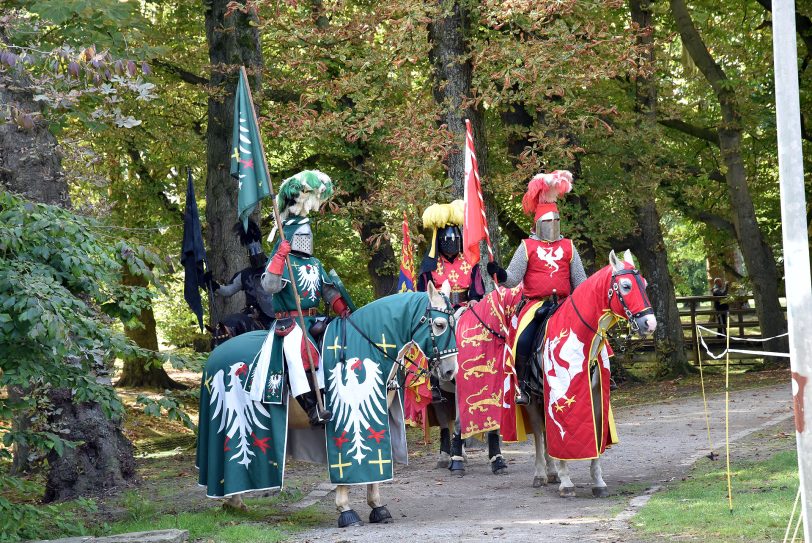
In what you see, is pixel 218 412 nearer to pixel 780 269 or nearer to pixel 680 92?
pixel 680 92

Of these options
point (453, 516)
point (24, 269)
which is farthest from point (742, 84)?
point (24, 269)

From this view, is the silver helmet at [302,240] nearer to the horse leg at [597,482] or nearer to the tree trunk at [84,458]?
the horse leg at [597,482]

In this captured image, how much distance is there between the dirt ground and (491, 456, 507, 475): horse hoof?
8 centimetres

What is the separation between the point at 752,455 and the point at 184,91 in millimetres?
12457

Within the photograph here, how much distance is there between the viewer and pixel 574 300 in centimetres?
898

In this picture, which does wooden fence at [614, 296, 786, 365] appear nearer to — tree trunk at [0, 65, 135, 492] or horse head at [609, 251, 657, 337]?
tree trunk at [0, 65, 135, 492]

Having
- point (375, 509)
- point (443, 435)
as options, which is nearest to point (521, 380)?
point (375, 509)

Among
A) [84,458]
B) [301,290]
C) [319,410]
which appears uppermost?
[301,290]

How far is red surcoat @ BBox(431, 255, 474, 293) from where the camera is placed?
11.3m

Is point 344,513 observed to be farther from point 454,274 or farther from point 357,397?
point 454,274

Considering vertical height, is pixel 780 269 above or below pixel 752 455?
above

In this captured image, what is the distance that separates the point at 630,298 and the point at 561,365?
3.00ft

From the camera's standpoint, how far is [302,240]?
346 inches

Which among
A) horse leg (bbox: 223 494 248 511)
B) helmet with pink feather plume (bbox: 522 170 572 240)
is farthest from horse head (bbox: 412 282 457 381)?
horse leg (bbox: 223 494 248 511)
